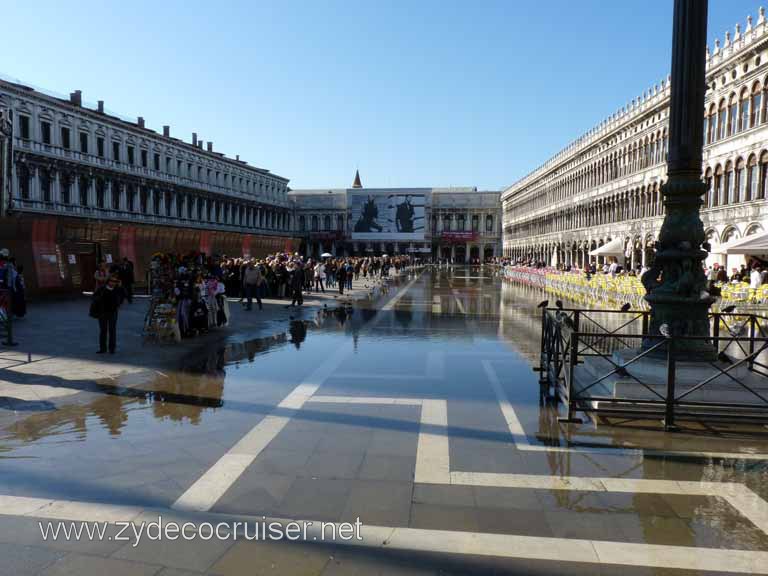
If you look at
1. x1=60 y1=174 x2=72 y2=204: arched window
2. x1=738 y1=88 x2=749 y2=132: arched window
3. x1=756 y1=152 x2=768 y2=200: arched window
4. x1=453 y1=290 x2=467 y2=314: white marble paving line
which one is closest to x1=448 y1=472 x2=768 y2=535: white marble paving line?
x1=453 y1=290 x2=467 y2=314: white marble paving line

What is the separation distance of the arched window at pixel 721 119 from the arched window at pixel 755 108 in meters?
2.73

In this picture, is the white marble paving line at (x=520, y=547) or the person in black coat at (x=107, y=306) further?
the person in black coat at (x=107, y=306)

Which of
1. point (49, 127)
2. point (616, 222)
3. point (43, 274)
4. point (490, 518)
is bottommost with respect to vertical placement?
point (490, 518)

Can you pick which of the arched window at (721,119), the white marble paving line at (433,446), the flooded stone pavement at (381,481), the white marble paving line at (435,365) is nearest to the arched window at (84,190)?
the white marble paving line at (435,365)

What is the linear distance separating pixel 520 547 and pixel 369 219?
10025 cm

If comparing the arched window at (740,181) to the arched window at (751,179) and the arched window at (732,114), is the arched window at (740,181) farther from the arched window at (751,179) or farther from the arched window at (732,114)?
the arched window at (732,114)

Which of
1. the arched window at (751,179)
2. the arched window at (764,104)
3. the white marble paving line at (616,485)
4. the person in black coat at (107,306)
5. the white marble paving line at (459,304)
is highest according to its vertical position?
the arched window at (764,104)

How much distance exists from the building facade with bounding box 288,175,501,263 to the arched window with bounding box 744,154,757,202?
263 feet

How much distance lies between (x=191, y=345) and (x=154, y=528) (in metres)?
8.05

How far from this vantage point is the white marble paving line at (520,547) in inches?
148

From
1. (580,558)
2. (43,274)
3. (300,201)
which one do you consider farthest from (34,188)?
(300,201)

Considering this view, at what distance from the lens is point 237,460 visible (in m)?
5.49

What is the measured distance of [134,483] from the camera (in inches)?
193

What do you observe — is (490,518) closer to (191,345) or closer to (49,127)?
(191,345)
